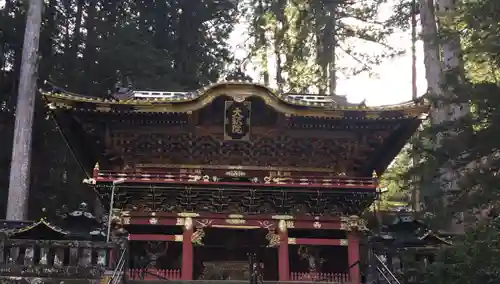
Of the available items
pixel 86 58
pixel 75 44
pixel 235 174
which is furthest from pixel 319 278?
pixel 75 44

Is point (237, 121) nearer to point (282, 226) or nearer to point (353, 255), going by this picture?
point (282, 226)

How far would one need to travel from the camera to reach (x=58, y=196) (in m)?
19.3

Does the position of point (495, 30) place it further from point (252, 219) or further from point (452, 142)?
point (252, 219)

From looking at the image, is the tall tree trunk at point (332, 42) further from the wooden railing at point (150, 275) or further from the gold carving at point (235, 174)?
the wooden railing at point (150, 275)

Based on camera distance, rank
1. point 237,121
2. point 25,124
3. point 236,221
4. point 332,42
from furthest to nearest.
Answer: point 332,42 < point 25,124 < point 237,121 < point 236,221

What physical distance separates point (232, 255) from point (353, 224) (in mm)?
3191

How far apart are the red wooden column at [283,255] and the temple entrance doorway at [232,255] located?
1.00m

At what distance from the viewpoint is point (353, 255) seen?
37.5 ft

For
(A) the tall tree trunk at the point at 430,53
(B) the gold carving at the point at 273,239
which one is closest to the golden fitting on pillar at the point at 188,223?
(B) the gold carving at the point at 273,239

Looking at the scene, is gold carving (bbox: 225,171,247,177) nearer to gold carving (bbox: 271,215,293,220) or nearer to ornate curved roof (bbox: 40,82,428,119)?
gold carving (bbox: 271,215,293,220)

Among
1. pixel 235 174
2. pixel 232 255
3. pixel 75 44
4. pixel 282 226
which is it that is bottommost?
pixel 232 255

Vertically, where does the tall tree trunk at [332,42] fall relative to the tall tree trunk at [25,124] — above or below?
above

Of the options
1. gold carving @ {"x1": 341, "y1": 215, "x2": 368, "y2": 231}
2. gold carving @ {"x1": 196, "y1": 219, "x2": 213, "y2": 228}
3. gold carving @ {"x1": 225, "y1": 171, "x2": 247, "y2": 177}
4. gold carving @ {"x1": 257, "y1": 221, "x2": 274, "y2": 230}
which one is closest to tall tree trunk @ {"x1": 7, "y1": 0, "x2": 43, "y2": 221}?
gold carving @ {"x1": 196, "y1": 219, "x2": 213, "y2": 228}

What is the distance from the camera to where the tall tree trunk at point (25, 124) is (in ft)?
52.5
